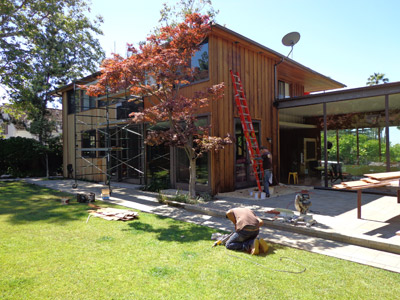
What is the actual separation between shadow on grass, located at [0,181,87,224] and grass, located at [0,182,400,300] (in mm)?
1000

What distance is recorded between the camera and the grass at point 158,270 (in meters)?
3.12

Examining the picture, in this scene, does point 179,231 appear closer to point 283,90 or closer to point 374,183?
point 374,183

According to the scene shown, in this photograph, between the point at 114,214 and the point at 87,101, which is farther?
the point at 87,101

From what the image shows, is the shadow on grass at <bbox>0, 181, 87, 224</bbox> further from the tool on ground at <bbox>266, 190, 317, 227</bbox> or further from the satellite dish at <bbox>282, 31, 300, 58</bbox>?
the satellite dish at <bbox>282, 31, 300, 58</bbox>

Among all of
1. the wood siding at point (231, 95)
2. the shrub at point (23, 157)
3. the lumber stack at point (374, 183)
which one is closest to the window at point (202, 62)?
the wood siding at point (231, 95)

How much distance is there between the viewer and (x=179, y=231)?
18.4 feet

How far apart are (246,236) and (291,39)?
10183mm

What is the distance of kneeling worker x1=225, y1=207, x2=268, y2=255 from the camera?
4.35 m

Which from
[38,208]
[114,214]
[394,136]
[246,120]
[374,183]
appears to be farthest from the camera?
[246,120]

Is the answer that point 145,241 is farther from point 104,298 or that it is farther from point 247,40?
point 247,40

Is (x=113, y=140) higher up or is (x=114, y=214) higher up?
(x=113, y=140)

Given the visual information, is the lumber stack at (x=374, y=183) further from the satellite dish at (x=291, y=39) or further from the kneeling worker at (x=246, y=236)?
the satellite dish at (x=291, y=39)

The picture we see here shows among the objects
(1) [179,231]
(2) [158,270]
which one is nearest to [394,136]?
(1) [179,231]

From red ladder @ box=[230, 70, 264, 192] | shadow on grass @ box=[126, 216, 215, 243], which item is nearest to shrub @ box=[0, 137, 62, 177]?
red ladder @ box=[230, 70, 264, 192]
